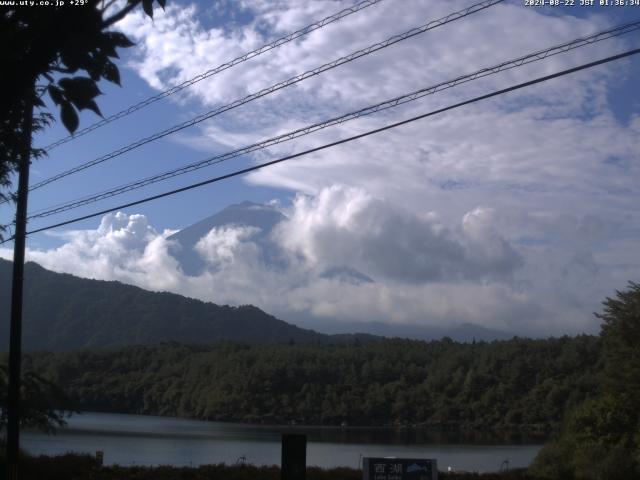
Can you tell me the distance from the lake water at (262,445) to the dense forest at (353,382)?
5.87 meters

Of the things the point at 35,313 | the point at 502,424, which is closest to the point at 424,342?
the point at 502,424

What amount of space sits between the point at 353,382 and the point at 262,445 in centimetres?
4123

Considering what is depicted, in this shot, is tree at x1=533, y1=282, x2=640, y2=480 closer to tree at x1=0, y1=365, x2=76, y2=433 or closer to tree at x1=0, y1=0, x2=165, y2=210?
tree at x1=0, y1=365, x2=76, y2=433

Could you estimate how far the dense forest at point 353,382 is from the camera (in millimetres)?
83750

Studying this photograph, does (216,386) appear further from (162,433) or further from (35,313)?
(35,313)

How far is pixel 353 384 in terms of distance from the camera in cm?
10044

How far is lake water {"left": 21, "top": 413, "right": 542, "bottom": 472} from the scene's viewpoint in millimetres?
47281

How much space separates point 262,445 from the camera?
60.4m

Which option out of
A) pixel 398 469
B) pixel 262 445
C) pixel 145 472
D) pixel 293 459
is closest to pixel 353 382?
pixel 262 445

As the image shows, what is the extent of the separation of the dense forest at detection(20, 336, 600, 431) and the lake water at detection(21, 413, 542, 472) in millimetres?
5871

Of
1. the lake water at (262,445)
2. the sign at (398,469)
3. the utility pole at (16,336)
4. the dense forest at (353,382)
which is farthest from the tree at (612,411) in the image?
the dense forest at (353,382)

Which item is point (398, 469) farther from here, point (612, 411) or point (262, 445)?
point (262, 445)

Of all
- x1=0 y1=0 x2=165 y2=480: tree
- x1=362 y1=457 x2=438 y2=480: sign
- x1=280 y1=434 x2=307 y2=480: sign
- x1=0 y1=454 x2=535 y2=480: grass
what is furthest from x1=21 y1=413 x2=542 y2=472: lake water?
x1=0 y1=0 x2=165 y2=480: tree

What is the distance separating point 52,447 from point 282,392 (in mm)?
51556
